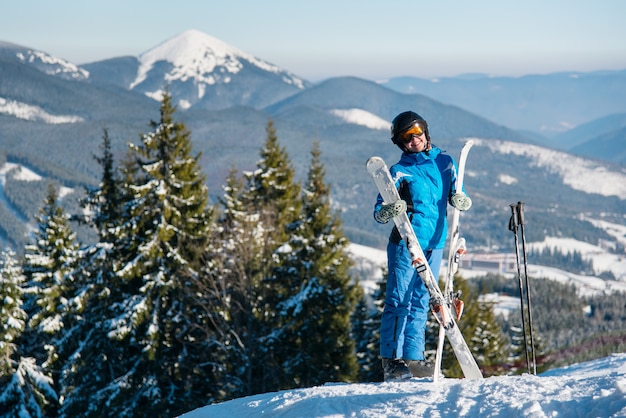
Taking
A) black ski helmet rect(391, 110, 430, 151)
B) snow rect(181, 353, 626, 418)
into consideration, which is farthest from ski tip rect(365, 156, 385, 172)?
snow rect(181, 353, 626, 418)

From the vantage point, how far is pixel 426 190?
6340mm

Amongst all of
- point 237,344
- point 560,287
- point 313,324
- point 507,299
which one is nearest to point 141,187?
point 237,344

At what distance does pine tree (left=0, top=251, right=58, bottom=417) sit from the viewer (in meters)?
21.7

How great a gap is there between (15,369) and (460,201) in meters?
20.8

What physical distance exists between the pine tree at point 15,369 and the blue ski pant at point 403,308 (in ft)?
60.6

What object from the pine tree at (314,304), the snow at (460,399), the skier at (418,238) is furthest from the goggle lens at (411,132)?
the pine tree at (314,304)

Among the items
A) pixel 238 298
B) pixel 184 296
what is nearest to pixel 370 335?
pixel 238 298

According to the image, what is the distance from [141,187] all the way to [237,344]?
5.12 meters

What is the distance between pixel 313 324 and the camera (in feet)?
64.7

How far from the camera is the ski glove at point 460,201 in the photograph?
635 cm

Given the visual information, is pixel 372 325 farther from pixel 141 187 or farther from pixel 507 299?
pixel 507 299

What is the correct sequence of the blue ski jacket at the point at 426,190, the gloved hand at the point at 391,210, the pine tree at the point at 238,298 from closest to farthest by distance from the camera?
the gloved hand at the point at 391,210, the blue ski jacket at the point at 426,190, the pine tree at the point at 238,298

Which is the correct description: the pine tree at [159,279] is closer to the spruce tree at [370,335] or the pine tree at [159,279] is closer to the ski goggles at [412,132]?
the spruce tree at [370,335]

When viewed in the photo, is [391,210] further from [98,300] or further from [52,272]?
[52,272]
